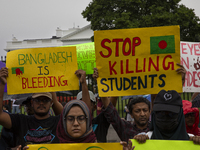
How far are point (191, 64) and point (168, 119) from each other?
2.70 metres

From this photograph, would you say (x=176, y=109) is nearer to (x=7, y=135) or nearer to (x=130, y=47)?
(x=130, y=47)

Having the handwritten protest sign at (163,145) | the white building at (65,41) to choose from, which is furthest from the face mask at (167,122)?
the white building at (65,41)

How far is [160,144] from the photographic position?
282cm

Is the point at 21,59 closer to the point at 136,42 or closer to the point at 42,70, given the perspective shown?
the point at 42,70

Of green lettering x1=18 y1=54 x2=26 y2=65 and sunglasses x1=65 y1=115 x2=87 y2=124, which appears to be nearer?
sunglasses x1=65 y1=115 x2=87 y2=124

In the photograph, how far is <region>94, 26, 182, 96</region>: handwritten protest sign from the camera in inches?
148

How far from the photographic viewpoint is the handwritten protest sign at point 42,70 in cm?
411

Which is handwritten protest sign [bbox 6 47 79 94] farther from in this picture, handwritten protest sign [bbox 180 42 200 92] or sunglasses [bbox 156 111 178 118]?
handwritten protest sign [bbox 180 42 200 92]

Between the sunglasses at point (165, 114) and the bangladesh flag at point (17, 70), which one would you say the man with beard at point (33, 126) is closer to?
the bangladesh flag at point (17, 70)

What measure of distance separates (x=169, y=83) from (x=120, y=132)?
86cm

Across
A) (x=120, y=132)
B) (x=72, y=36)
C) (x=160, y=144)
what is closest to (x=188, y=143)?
(x=160, y=144)

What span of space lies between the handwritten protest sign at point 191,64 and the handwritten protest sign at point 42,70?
2022 mm

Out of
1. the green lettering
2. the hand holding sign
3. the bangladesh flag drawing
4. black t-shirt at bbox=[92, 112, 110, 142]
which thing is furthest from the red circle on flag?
the hand holding sign

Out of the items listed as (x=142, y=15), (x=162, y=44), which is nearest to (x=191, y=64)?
(x=162, y=44)
